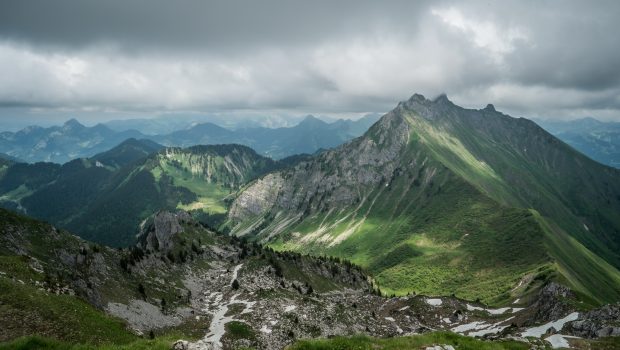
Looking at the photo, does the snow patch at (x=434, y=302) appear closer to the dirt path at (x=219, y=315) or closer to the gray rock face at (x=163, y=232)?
the dirt path at (x=219, y=315)

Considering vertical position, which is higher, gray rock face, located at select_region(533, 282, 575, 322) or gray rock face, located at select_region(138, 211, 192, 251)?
gray rock face, located at select_region(533, 282, 575, 322)

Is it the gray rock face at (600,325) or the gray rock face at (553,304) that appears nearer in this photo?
the gray rock face at (600,325)

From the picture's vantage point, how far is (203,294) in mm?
123625

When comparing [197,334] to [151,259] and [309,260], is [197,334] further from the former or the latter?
[309,260]

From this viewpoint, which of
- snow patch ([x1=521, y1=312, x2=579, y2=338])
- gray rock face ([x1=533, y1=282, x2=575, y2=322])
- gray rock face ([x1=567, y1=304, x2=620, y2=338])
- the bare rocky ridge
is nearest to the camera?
gray rock face ([x1=567, y1=304, x2=620, y2=338])

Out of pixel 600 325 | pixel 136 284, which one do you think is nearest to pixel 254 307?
pixel 136 284

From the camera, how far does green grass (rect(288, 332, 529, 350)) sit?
3162cm

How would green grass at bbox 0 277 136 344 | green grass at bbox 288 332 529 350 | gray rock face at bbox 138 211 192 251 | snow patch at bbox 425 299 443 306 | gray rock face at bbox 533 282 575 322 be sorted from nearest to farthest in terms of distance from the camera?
1. green grass at bbox 288 332 529 350
2. green grass at bbox 0 277 136 344
3. gray rock face at bbox 533 282 575 322
4. snow patch at bbox 425 299 443 306
5. gray rock face at bbox 138 211 192 251

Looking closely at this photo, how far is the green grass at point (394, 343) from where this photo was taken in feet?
104

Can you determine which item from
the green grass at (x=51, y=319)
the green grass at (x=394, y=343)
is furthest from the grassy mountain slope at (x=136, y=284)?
the green grass at (x=394, y=343)

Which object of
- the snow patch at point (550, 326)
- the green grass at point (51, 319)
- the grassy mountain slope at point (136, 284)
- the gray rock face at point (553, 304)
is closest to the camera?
the green grass at point (51, 319)

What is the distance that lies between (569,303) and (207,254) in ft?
428

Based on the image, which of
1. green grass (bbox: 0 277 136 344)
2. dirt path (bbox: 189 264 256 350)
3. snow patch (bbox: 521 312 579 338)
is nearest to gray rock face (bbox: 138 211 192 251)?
dirt path (bbox: 189 264 256 350)

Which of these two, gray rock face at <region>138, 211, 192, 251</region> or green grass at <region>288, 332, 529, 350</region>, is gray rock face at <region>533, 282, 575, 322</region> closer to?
green grass at <region>288, 332, 529, 350</region>
